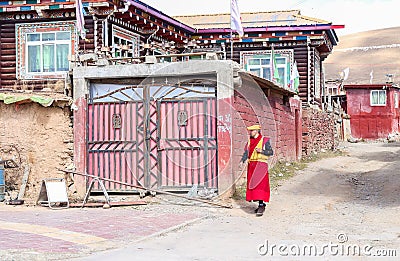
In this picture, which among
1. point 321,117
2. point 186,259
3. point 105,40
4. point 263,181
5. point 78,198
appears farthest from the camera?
point 321,117

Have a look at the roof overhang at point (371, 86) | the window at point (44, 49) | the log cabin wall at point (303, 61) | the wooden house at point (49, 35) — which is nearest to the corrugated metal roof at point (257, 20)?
the log cabin wall at point (303, 61)

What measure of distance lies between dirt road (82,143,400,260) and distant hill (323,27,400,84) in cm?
6218

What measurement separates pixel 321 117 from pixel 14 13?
13719 mm

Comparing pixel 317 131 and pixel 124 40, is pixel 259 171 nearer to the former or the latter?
pixel 124 40

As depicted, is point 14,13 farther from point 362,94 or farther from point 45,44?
point 362,94

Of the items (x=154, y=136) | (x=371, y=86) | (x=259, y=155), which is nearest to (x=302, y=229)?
(x=259, y=155)

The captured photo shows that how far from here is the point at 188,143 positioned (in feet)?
40.7

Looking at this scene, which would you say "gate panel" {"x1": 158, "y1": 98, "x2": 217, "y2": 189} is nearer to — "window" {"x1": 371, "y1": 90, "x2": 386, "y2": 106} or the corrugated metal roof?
the corrugated metal roof

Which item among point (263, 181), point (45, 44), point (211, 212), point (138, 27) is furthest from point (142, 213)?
point (138, 27)

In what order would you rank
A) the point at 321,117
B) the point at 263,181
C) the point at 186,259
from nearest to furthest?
the point at 186,259 < the point at 263,181 < the point at 321,117

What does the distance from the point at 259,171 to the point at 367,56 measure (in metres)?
92.3

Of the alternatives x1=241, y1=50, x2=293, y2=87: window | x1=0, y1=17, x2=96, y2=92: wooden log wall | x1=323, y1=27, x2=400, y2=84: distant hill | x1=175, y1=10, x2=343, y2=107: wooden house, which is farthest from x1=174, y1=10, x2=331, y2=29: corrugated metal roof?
x1=323, y1=27, x2=400, y2=84: distant hill

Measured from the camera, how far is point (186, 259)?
6926 mm

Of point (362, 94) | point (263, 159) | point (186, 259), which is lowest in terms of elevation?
point (186, 259)
